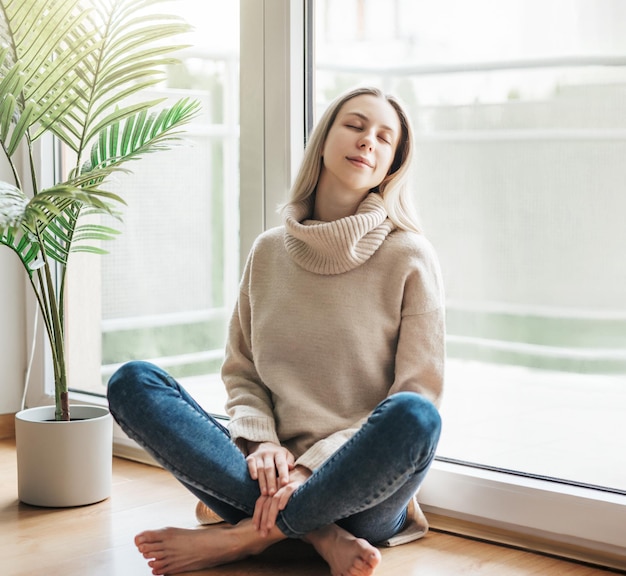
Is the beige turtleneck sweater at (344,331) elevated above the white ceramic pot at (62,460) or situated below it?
above

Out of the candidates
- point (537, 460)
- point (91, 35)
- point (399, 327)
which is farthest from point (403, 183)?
point (91, 35)

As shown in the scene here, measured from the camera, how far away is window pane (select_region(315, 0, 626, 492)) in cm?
166

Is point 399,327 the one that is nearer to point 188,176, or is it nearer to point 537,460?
point 537,460

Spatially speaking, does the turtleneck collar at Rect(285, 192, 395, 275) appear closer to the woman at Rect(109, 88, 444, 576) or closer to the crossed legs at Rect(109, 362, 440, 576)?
the woman at Rect(109, 88, 444, 576)

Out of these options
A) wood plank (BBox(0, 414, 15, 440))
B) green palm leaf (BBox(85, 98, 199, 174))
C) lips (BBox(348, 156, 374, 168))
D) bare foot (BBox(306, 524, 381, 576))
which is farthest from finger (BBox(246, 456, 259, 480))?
wood plank (BBox(0, 414, 15, 440))

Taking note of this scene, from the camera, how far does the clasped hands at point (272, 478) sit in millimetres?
1532

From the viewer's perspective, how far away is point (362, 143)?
172cm

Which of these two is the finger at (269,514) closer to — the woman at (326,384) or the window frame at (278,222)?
the woman at (326,384)

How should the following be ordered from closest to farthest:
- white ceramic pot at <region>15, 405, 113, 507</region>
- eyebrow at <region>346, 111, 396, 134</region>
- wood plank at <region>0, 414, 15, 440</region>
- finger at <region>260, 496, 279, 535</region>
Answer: finger at <region>260, 496, 279, 535</region>
eyebrow at <region>346, 111, 396, 134</region>
white ceramic pot at <region>15, 405, 113, 507</region>
wood plank at <region>0, 414, 15, 440</region>

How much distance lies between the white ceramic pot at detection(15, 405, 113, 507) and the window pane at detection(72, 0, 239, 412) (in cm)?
39

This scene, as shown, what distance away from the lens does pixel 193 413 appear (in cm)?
159

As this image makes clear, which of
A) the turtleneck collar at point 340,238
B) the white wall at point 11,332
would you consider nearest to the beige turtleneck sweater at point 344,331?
the turtleneck collar at point 340,238

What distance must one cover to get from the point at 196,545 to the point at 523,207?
877 millimetres

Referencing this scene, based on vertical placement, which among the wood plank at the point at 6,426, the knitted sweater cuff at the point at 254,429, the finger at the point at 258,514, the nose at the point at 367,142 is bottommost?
the wood plank at the point at 6,426
